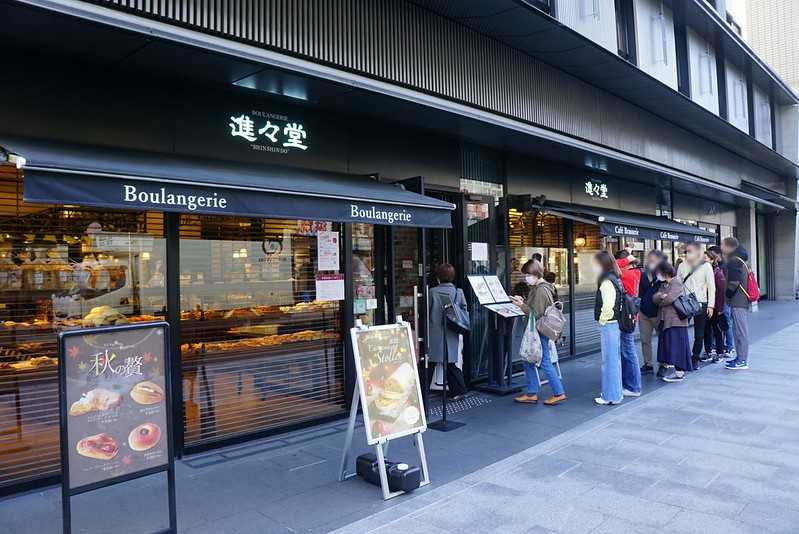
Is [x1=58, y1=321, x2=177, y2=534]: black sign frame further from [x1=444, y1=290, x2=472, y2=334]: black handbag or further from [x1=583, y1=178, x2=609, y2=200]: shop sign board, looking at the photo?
[x1=583, y1=178, x2=609, y2=200]: shop sign board

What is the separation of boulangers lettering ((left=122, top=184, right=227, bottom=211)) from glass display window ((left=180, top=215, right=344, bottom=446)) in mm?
1352

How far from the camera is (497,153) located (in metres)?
9.20

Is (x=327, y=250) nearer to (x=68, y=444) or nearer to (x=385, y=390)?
(x=385, y=390)

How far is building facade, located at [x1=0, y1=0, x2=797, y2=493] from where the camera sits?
4551 mm

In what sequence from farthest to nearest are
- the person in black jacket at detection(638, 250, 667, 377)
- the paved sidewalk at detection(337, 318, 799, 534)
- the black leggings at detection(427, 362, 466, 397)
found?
the person in black jacket at detection(638, 250, 667, 377) < the black leggings at detection(427, 362, 466, 397) < the paved sidewalk at detection(337, 318, 799, 534)

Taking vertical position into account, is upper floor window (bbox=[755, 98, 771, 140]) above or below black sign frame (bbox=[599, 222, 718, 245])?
above

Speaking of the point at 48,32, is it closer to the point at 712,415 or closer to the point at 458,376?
the point at 458,376

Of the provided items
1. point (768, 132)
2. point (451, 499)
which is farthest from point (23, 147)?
point (768, 132)

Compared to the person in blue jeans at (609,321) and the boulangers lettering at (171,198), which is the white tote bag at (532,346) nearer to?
A: the person in blue jeans at (609,321)

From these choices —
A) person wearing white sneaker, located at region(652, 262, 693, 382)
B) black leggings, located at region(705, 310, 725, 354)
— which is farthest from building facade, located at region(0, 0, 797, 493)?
black leggings, located at region(705, 310, 725, 354)

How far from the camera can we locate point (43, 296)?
15.8ft

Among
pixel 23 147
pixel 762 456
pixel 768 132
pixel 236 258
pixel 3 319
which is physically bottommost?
pixel 762 456

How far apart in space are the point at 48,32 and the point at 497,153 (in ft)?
21.4

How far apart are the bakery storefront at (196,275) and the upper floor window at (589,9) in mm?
4440
